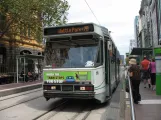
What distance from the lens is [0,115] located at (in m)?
10.3

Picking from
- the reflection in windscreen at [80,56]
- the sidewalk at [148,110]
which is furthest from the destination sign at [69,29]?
the sidewalk at [148,110]

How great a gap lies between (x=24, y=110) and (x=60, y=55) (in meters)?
2.45

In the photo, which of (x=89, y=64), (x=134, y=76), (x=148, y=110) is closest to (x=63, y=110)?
(x=89, y=64)

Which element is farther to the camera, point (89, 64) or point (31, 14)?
point (31, 14)

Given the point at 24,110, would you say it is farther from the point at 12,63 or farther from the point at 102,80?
the point at 12,63

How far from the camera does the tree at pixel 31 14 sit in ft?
84.2

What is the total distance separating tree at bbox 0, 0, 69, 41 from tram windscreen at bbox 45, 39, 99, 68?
48.6 ft

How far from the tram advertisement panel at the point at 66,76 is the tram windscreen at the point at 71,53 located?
0.90ft

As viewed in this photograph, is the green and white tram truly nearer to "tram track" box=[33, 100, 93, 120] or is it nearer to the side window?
the side window

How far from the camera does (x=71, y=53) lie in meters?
11.1

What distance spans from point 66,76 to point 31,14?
17106 millimetres

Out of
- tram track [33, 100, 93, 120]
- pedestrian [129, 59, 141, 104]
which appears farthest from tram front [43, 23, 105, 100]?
pedestrian [129, 59, 141, 104]

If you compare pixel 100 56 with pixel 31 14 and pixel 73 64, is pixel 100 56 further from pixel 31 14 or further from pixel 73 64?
pixel 31 14

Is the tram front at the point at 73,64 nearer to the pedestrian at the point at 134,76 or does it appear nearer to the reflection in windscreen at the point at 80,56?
the reflection in windscreen at the point at 80,56
